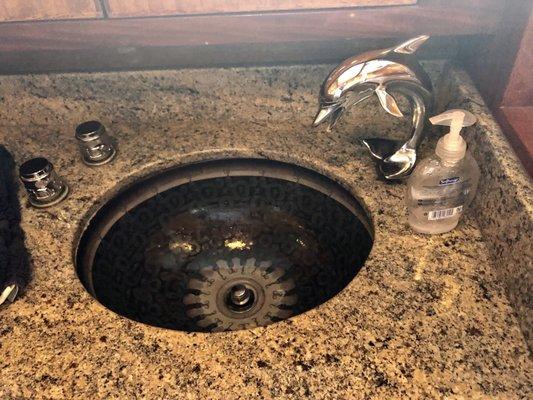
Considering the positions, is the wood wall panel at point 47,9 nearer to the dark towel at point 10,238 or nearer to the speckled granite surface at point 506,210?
the dark towel at point 10,238

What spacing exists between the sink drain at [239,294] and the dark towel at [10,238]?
12.7 inches

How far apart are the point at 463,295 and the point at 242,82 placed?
0.63 meters

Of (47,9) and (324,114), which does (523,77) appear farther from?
(47,9)

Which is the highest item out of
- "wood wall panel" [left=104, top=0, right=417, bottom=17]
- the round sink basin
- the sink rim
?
"wood wall panel" [left=104, top=0, right=417, bottom=17]

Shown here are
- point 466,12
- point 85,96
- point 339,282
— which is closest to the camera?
point 466,12

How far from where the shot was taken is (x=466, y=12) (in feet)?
2.58

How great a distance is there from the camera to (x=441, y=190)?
0.71 metres

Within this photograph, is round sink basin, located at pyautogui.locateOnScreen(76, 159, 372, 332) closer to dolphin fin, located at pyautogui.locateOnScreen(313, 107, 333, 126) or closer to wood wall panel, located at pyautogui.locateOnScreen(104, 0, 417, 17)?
dolphin fin, located at pyautogui.locateOnScreen(313, 107, 333, 126)

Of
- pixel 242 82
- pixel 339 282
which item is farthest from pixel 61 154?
pixel 339 282

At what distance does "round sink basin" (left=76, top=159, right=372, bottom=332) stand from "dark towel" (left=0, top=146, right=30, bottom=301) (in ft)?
0.33

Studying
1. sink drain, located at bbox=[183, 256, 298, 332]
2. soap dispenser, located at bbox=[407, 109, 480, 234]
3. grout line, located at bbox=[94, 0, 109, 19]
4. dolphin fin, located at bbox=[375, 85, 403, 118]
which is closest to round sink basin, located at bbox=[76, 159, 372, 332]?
sink drain, located at bbox=[183, 256, 298, 332]

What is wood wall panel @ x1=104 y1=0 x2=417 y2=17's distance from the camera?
2.63ft

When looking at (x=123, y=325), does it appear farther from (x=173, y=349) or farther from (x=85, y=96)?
(x=85, y=96)

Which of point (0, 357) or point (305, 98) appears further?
point (305, 98)
